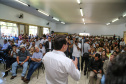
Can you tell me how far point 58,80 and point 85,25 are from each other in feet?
57.6

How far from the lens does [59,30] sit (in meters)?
18.7

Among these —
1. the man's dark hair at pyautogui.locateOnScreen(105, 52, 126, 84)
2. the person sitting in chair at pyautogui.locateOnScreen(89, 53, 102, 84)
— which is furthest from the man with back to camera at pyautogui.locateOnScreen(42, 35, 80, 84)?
the person sitting in chair at pyautogui.locateOnScreen(89, 53, 102, 84)

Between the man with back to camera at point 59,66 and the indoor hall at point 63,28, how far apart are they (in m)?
0.15

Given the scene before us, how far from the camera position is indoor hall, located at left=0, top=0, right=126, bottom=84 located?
3852 mm

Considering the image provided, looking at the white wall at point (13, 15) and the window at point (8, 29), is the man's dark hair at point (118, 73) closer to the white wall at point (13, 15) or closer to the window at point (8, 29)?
the white wall at point (13, 15)

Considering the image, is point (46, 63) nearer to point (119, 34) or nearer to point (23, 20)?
point (23, 20)

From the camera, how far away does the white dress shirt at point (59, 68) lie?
99 centimetres

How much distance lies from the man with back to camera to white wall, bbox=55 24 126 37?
56.1 feet

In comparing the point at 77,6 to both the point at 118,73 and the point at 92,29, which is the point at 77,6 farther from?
the point at 92,29

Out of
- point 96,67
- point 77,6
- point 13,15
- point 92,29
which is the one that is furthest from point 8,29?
point 92,29

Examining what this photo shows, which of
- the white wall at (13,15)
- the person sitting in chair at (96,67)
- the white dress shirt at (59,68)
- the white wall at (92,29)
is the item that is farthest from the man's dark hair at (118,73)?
the white wall at (92,29)

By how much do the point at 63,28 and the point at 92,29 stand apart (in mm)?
6335

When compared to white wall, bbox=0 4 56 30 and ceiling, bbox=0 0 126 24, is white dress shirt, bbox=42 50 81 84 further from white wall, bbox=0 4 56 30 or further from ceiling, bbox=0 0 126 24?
white wall, bbox=0 4 56 30

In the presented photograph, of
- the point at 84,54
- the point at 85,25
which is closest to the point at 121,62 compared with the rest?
the point at 84,54
